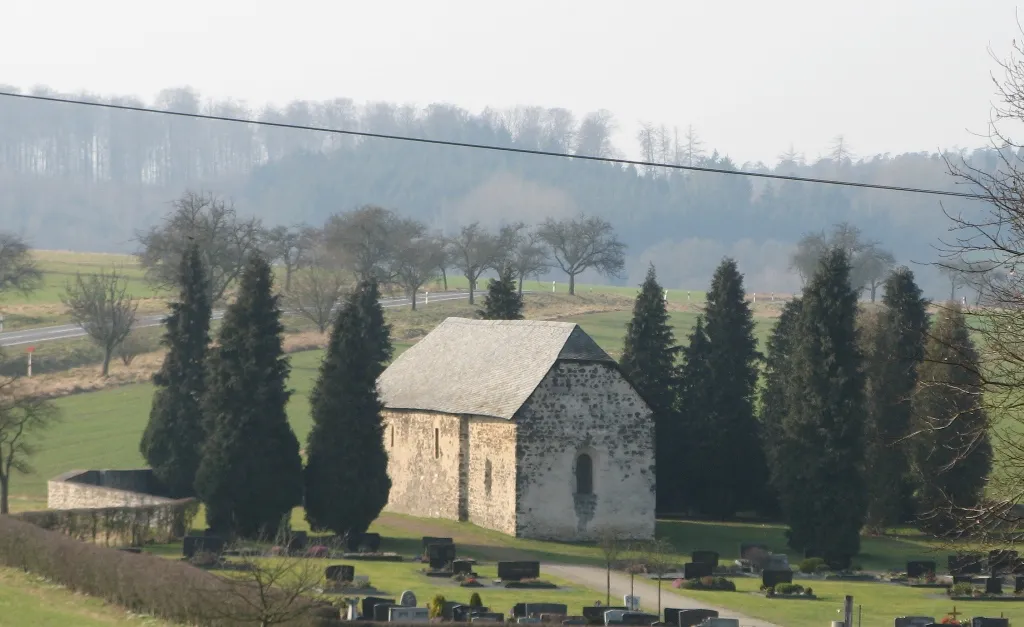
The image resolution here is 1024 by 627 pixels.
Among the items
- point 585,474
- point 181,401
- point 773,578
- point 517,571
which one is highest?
point 181,401

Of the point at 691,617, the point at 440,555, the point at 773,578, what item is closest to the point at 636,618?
the point at 691,617

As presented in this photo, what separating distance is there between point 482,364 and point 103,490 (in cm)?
1417

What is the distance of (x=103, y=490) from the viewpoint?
178 feet

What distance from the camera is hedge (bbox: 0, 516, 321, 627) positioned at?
30.3 metres

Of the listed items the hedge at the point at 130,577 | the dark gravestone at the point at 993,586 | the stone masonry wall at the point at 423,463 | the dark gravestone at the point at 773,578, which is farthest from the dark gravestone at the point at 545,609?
the stone masonry wall at the point at 423,463

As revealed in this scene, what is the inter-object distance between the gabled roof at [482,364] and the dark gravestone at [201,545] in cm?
1263

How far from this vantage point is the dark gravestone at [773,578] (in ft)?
146

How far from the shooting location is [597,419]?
180 ft

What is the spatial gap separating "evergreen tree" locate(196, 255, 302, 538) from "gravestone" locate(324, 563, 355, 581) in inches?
329

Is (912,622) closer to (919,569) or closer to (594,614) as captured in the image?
(594,614)

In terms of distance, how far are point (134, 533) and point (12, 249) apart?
64.0m

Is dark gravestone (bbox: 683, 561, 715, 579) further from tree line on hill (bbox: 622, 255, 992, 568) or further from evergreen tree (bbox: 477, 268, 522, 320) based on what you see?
evergreen tree (bbox: 477, 268, 522, 320)

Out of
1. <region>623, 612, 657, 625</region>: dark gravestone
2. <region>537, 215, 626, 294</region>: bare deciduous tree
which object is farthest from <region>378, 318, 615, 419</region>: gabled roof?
<region>537, 215, 626, 294</region>: bare deciduous tree

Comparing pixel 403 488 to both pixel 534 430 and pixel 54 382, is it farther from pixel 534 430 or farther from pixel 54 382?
pixel 54 382
